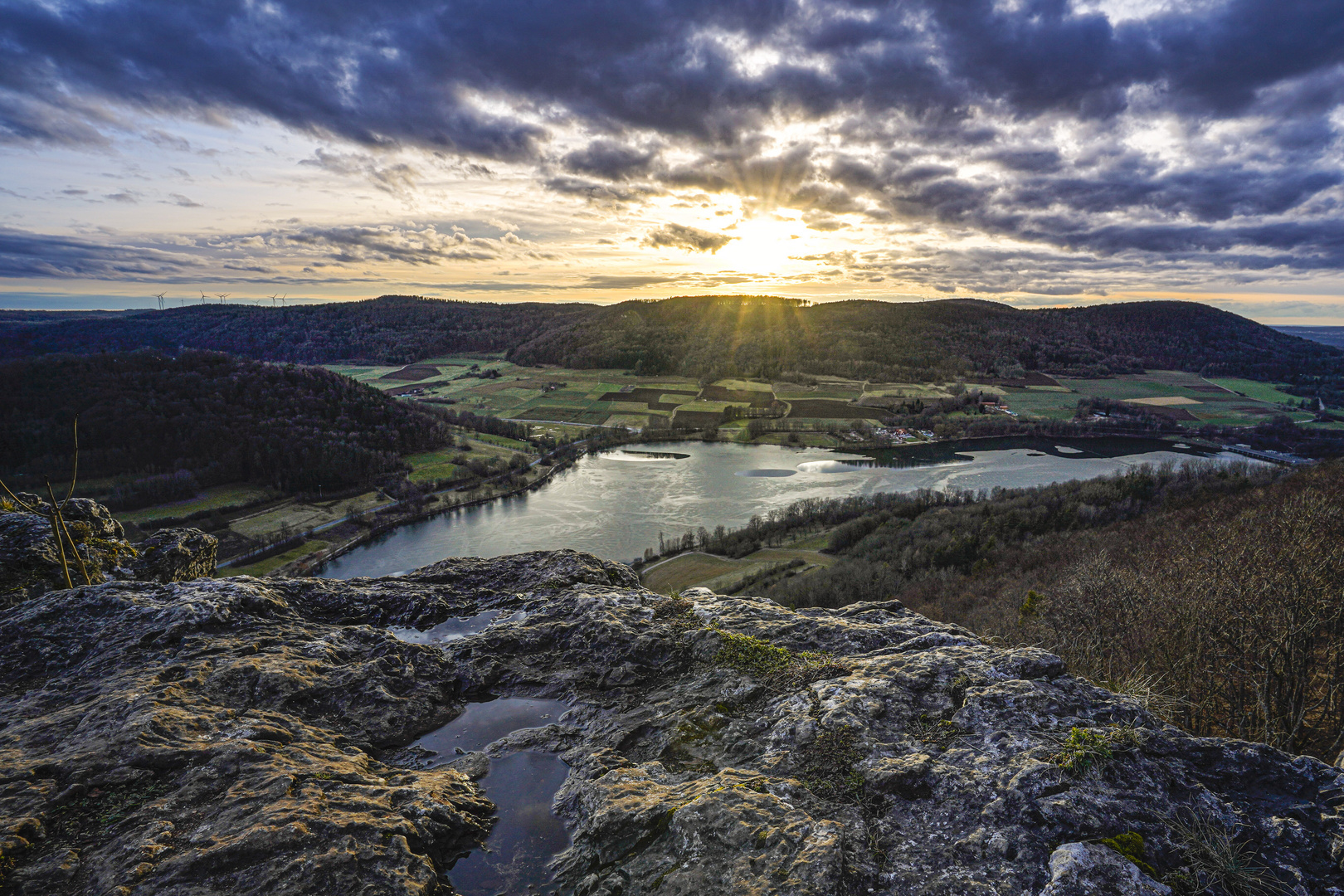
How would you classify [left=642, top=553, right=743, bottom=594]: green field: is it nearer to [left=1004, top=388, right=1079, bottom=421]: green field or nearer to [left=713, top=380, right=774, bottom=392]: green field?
[left=713, top=380, right=774, bottom=392]: green field

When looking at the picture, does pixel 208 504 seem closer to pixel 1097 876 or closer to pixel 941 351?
pixel 1097 876

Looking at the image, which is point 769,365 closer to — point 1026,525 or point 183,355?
point 1026,525

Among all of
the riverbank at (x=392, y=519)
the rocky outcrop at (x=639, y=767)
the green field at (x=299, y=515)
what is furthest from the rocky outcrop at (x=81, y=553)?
the green field at (x=299, y=515)

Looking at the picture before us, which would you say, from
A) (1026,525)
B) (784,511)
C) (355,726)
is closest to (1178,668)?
(355,726)

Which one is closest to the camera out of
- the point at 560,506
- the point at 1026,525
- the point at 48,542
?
the point at 48,542

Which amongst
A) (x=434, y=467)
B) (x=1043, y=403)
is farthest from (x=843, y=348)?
(x=434, y=467)

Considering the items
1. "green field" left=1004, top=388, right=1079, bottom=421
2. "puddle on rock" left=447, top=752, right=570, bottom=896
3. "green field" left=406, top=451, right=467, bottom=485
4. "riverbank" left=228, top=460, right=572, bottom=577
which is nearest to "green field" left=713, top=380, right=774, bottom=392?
"green field" left=1004, top=388, right=1079, bottom=421

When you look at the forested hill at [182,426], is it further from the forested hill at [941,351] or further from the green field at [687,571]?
the forested hill at [941,351]
